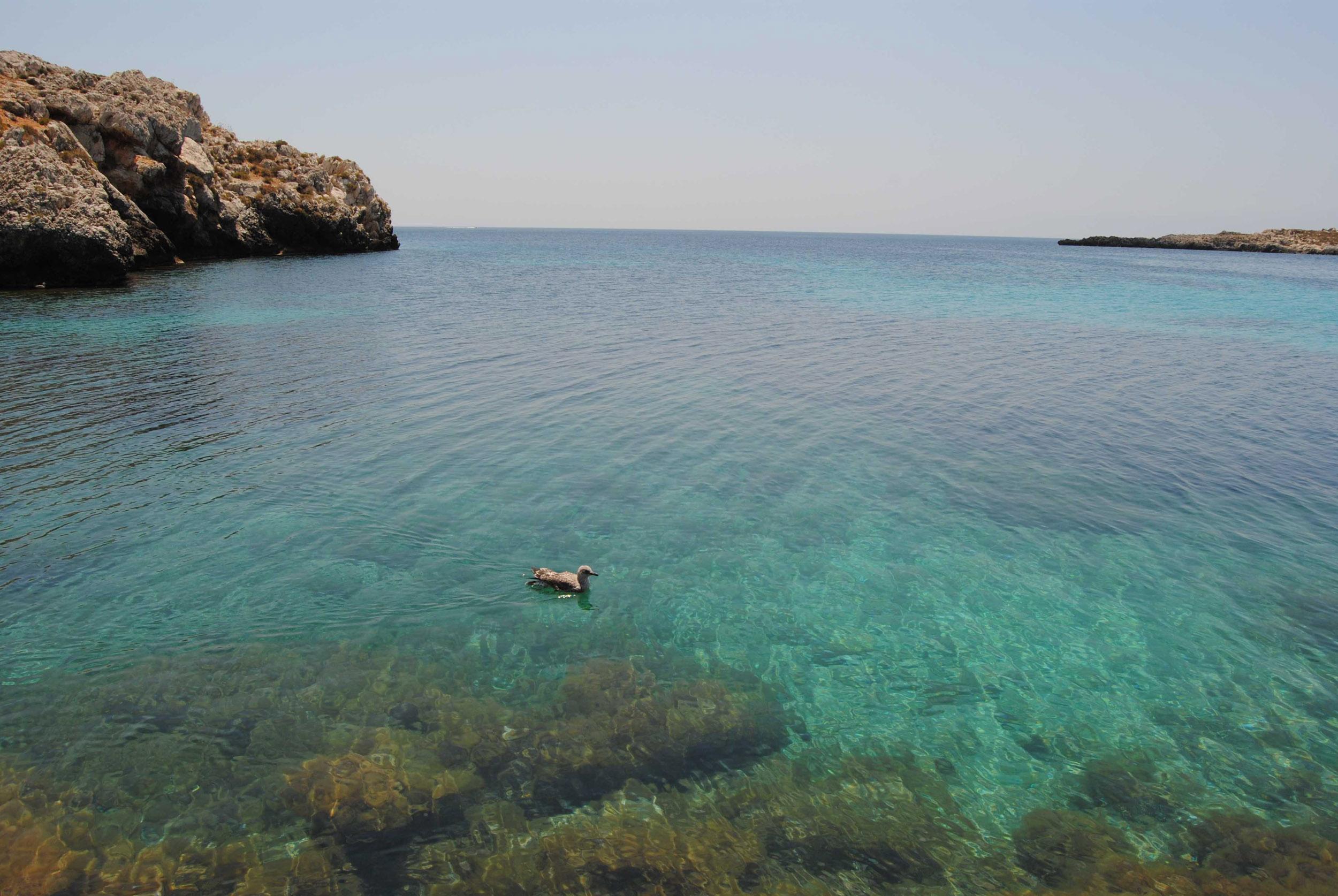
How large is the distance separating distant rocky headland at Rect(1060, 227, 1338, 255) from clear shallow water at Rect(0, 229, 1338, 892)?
153272mm

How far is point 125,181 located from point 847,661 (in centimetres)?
7226

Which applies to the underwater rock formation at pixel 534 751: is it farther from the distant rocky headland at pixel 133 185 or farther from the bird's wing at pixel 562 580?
the distant rocky headland at pixel 133 185

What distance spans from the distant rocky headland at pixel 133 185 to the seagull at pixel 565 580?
1961 inches

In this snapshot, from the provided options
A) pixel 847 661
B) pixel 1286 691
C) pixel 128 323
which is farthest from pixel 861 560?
pixel 128 323

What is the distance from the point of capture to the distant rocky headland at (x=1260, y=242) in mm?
141125

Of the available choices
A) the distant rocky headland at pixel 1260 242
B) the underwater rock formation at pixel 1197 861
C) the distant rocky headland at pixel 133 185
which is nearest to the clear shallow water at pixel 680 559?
the underwater rock formation at pixel 1197 861

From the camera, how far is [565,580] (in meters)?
12.4

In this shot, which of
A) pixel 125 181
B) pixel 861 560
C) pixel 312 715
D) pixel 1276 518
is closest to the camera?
pixel 312 715

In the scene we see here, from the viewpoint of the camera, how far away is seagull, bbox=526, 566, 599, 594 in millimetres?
12352

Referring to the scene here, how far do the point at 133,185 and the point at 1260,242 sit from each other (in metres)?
199

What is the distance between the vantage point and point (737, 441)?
20.2m

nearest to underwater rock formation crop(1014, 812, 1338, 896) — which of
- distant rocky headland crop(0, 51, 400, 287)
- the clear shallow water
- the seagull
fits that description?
the clear shallow water

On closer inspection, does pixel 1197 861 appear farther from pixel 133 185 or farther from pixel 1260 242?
pixel 1260 242

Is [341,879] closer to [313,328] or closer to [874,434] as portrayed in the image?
[874,434]
